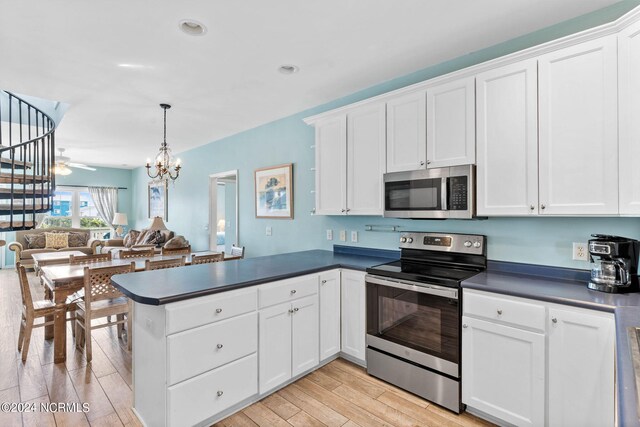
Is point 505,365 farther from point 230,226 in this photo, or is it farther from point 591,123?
point 230,226

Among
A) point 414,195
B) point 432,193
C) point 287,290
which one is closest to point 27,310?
point 287,290

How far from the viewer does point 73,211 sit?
8.41 meters

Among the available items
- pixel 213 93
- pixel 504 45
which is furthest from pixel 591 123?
pixel 213 93

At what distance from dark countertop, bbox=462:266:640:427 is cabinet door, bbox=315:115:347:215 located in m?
1.43

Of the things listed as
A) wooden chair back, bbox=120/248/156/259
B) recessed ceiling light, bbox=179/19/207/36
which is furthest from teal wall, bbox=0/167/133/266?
recessed ceiling light, bbox=179/19/207/36

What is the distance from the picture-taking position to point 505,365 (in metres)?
1.87

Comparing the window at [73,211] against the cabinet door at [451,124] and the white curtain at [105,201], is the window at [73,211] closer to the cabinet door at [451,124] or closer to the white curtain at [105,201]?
the white curtain at [105,201]

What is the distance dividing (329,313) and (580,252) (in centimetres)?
183

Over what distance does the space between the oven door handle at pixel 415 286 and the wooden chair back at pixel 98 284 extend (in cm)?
227

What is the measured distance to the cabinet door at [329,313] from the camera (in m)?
2.63

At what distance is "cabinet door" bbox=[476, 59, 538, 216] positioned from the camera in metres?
2.02

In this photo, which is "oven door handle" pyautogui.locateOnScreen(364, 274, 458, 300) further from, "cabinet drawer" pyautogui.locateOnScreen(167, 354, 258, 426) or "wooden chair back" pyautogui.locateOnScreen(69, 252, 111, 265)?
"wooden chair back" pyautogui.locateOnScreen(69, 252, 111, 265)

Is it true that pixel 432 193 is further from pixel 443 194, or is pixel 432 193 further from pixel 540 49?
pixel 540 49

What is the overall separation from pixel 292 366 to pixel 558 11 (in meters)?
3.04
